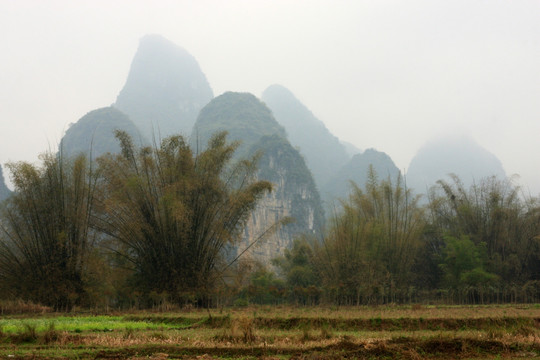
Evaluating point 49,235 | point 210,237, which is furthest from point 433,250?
point 49,235

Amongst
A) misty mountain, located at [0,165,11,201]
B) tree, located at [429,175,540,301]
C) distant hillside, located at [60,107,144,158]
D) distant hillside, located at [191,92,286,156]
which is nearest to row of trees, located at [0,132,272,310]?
tree, located at [429,175,540,301]

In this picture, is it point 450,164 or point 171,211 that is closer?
point 171,211

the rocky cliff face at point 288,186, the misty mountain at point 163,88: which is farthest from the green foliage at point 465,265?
the misty mountain at point 163,88

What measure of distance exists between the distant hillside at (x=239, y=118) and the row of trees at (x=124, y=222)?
61162 mm

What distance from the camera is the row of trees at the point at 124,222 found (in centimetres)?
1416

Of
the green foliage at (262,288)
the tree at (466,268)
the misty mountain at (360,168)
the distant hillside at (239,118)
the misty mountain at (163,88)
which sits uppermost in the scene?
the misty mountain at (163,88)

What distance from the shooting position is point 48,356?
17.3ft

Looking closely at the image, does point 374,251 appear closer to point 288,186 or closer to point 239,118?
point 288,186

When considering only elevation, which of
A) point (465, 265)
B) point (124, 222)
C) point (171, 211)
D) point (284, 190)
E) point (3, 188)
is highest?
point (284, 190)

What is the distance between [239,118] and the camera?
84438 millimetres

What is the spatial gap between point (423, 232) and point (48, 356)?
18893mm

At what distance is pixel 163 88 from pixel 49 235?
115 metres

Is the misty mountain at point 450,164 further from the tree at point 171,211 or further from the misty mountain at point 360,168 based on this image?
the tree at point 171,211

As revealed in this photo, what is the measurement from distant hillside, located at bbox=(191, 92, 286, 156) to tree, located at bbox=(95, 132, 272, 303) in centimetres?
6109
